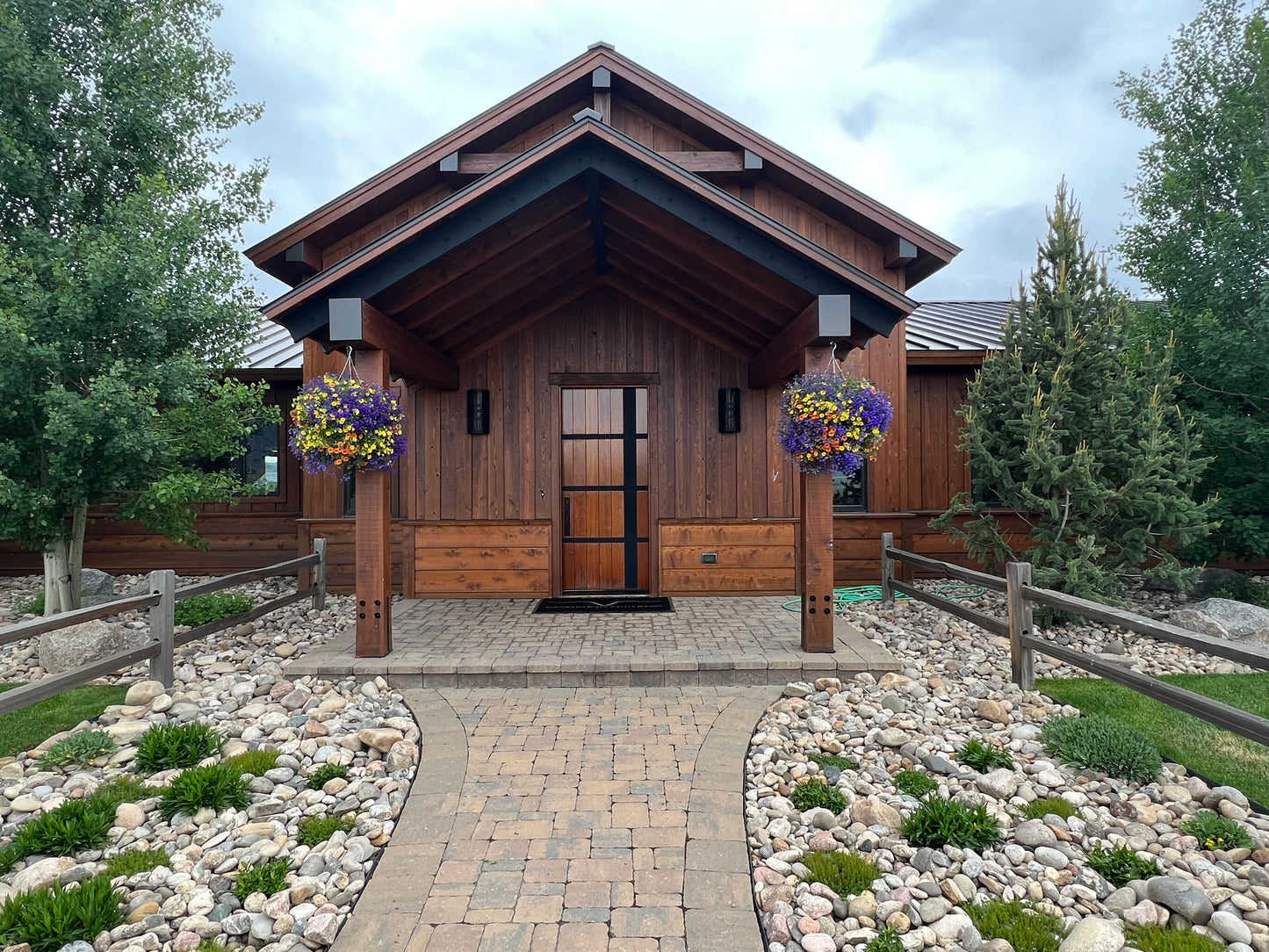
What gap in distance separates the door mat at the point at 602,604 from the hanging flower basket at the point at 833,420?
2.40 m

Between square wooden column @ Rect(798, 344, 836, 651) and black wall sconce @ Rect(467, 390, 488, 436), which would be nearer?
square wooden column @ Rect(798, 344, 836, 651)

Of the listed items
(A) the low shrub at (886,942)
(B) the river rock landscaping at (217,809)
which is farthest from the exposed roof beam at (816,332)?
(B) the river rock landscaping at (217,809)

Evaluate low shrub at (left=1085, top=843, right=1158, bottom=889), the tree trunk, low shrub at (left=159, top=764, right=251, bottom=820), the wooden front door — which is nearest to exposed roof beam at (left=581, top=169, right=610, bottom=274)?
the wooden front door

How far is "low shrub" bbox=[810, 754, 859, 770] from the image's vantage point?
10.6 ft

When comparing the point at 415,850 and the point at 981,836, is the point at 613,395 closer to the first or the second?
the point at 415,850

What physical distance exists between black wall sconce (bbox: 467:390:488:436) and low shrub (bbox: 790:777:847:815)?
5.05m

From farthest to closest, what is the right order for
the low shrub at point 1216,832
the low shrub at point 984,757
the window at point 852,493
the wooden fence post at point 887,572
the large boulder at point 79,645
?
the window at point 852,493, the wooden fence post at point 887,572, the large boulder at point 79,645, the low shrub at point 984,757, the low shrub at point 1216,832

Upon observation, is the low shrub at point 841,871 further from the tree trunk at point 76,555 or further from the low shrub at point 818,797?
the tree trunk at point 76,555

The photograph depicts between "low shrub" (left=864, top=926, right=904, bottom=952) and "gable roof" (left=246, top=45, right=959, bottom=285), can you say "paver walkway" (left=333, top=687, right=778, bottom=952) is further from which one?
"gable roof" (left=246, top=45, right=959, bottom=285)

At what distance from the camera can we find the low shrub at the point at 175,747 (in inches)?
128

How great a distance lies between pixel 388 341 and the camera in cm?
487

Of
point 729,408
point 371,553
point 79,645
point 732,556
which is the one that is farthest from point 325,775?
point 729,408

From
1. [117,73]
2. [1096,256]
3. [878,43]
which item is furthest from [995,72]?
[117,73]

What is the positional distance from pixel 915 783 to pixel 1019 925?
853 mm
